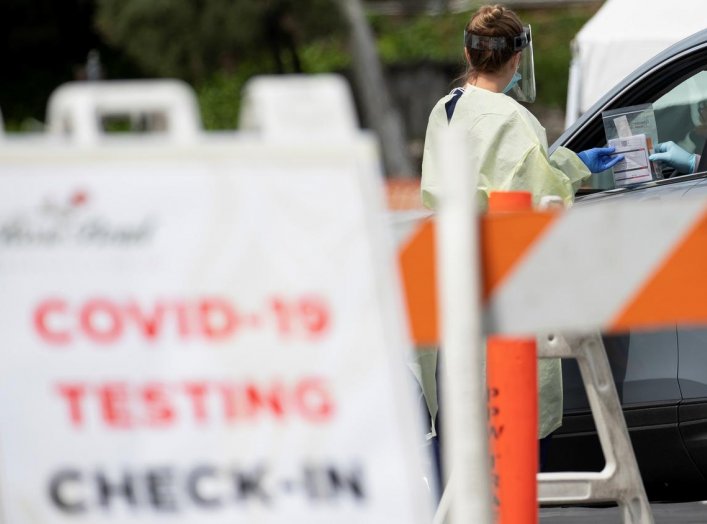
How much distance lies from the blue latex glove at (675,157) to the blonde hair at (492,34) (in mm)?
1049

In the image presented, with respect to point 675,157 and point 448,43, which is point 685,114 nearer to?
point 675,157

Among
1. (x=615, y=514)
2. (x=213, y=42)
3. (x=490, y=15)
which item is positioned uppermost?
(x=213, y=42)

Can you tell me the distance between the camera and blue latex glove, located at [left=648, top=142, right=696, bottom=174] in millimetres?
5828

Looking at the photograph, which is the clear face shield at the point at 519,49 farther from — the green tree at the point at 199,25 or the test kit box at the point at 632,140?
the green tree at the point at 199,25

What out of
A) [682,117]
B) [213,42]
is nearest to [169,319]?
[682,117]

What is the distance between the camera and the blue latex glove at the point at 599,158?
224 inches

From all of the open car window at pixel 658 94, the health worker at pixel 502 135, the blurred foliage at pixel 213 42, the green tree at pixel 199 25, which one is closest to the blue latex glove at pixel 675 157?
the open car window at pixel 658 94

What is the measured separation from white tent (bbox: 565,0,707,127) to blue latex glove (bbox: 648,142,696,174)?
4245mm

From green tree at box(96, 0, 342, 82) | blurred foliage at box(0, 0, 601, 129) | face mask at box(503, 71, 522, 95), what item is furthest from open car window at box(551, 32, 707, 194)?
blurred foliage at box(0, 0, 601, 129)

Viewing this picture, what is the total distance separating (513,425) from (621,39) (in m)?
7.64

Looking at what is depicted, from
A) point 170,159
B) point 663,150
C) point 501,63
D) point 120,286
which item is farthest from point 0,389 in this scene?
point 663,150

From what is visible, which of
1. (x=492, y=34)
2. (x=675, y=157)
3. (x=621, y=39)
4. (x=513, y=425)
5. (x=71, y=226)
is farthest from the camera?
(x=621, y=39)

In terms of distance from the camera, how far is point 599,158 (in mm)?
5723

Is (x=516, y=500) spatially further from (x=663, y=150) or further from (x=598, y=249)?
(x=663, y=150)
